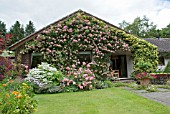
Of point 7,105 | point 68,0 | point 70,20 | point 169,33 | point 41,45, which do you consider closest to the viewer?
point 7,105

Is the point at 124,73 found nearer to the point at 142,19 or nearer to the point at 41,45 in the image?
the point at 41,45

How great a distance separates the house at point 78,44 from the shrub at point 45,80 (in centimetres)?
267

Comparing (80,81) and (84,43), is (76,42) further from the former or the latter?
(80,81)

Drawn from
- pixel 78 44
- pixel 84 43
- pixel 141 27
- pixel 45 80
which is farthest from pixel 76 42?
pixel 141 27

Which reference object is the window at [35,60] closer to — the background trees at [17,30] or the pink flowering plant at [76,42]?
the pink flowering plant at [76,42]

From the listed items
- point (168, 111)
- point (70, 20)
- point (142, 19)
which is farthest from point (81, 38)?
point (142, 19)

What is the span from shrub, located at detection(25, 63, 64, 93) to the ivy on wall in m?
2.63

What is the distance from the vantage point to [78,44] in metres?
13.3

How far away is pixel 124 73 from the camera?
17812 mm

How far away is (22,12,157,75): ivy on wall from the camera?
13.0m

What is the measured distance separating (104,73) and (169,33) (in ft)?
107

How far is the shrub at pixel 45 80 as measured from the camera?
927cm

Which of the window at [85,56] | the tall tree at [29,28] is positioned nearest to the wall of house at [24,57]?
the window at [85,56]

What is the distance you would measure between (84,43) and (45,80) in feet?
16.8
